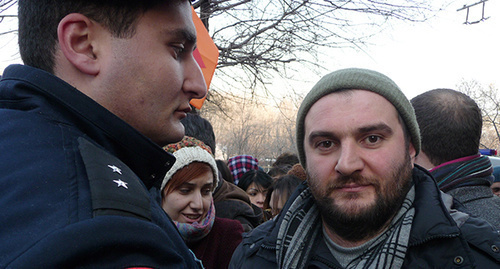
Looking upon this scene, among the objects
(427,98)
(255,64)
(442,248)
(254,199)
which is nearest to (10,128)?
(442,248)

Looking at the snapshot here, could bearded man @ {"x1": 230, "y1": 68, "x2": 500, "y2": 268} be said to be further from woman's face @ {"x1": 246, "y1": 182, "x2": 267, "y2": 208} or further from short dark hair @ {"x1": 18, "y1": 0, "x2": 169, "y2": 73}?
woman's face @ {"x1": 246, "y1": 182, "x2": 267, "y2": 208}

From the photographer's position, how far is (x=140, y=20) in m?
1.06

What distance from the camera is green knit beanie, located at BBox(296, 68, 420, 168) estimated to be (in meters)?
1.91

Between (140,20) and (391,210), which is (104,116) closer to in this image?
(140,20)

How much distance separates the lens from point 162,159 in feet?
3.76

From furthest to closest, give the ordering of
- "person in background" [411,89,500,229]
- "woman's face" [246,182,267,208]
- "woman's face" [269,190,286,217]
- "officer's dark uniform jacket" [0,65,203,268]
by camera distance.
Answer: "woman's face" [246,182,267,208], "woman's face" [269,190,286,217], "person in background" [411,89,500,229], "officer's dark uniform jacket" [0,65,203,268]

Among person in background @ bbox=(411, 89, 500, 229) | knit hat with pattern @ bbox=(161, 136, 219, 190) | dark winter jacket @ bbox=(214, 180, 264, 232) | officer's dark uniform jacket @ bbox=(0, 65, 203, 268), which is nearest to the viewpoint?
officer's dark uniform jacket @ bbox=(0, 65, 203, 268)

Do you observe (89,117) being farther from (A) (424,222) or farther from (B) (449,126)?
(B) (449,126)

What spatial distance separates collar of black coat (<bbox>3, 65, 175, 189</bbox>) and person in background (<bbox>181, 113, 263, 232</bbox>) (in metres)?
2.10

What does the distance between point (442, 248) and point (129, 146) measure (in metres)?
1.29

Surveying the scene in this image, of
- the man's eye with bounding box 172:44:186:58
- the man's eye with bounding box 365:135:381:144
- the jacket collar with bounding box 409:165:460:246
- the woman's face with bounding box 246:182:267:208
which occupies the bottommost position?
the woman's face with bounding box 246:182:267:208

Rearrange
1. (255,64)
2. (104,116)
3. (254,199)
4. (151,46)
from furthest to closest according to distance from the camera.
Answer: (255,64) → (254,199) → (151,46) → (104,116)

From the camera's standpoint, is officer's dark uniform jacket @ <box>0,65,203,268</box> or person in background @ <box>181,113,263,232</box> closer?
officer's dark uniform jacket @ <box>0,65,203,268</box>

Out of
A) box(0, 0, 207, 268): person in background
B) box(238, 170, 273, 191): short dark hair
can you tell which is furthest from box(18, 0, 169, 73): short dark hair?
box(238, 170, 273, 191): short dark hair
